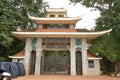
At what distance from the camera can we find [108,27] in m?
18.2

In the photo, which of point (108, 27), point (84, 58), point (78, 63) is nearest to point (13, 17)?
point (78, 63)

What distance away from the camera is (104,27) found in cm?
1853

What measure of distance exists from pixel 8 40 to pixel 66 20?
574 cm

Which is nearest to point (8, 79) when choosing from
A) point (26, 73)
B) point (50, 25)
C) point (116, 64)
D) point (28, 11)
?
point (26, 73)

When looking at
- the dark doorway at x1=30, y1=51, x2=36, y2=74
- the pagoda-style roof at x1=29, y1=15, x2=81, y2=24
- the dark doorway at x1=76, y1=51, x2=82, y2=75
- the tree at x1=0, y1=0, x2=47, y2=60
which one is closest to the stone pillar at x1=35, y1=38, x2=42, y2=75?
the dark doorway at x1=30, y1=51, x2=36, y2=74

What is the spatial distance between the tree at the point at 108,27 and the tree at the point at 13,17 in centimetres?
504

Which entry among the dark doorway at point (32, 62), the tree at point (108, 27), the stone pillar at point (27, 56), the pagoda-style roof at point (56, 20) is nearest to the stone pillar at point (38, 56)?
the dark doorway at point (32, 62)

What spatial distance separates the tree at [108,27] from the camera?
16706 millimetres

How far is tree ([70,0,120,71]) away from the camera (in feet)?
54.8

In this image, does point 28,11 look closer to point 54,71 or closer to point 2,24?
point 2,24

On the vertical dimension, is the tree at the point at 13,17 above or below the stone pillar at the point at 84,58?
above

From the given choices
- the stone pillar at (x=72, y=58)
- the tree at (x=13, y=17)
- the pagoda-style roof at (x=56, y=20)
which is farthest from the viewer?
the pagoda-style roof at (x=56, y=20)

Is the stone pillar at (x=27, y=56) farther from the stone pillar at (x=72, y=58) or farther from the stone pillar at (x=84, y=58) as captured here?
the stone pillar at (x=84, y=58)

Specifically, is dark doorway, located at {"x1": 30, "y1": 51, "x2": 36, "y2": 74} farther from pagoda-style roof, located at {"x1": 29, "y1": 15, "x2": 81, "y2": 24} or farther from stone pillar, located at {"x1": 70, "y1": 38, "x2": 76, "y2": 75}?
stone pillar, located at {"x1": 70, "y1": 38, "x2": 76, "y2": 75}
